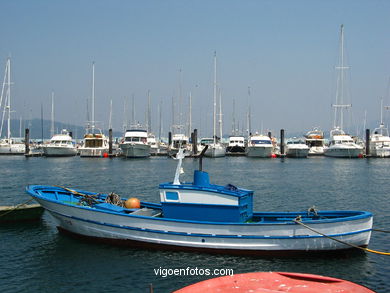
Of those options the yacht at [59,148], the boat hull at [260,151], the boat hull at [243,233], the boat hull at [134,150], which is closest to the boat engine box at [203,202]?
the boat hull at [243,233]

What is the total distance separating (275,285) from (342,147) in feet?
252

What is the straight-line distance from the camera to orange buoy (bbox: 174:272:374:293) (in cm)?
751

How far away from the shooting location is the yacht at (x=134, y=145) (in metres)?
74.9

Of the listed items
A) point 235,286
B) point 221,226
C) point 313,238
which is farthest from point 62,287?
point 313,238

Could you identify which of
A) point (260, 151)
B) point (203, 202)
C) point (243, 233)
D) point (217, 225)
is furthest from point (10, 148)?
point (243, 233)

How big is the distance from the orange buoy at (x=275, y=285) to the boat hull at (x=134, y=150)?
67704 mm

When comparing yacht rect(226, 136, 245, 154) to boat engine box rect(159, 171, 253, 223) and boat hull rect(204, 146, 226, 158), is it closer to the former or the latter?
boat hull rect(204, 146, 226, 158)

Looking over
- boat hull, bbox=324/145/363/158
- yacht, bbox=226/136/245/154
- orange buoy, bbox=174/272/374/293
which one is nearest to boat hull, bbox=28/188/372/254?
orange buoy, bbox=174/272/374/293

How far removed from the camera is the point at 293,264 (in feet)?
47.8

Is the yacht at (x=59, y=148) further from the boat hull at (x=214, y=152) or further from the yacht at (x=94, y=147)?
the boat hull at (x=214, y=152)

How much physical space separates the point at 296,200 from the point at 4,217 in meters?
18.1

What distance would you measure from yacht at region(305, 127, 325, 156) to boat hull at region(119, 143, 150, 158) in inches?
1423

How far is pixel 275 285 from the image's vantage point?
7.79 m

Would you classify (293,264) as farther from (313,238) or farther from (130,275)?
(130,275)
